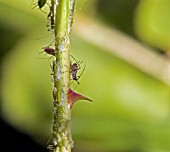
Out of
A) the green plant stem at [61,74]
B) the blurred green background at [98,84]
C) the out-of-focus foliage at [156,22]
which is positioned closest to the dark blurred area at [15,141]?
the blurred green background at [98,84]

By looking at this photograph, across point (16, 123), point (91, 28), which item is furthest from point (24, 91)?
point (91, 28)

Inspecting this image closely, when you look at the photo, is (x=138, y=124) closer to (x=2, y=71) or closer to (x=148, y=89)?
(x=148, y=89)

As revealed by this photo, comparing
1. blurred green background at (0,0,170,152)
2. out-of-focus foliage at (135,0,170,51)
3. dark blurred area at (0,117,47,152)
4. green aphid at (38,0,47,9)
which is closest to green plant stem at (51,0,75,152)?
green aphid at (38,0,47,9)

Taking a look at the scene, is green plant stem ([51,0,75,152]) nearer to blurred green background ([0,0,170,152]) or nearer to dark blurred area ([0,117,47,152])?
blurred green background ([0,0,170,152])

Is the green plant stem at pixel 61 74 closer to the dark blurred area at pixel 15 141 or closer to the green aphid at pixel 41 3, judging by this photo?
the green aphid at pixel 41 3

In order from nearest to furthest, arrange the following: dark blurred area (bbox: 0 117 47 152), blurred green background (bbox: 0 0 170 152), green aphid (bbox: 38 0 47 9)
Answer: green aphid (bbox: 38 0 47 9) → blurred green background (bbox: 0 0 170 152) → dark blurred area (bbox: 0 117 47 152)
